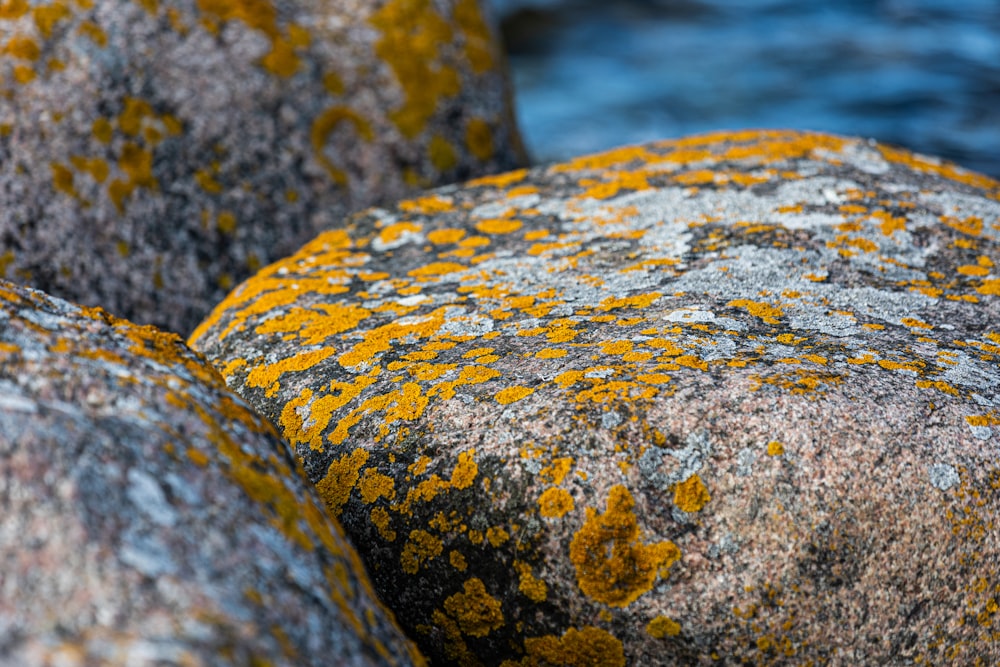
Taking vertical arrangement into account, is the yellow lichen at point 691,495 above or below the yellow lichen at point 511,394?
below

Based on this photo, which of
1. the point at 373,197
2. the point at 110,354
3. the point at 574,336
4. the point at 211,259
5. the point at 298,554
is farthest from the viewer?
the point at 373,197

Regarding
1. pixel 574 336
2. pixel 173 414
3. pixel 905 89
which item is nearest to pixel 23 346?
pixel 173 414

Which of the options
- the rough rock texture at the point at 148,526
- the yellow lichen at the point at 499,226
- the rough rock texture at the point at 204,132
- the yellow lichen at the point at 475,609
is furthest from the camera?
the rough rock texture at the point at 204,132

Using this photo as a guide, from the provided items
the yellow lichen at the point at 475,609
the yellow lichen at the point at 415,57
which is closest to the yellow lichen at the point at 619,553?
the yellow lichen at the point at 475,609

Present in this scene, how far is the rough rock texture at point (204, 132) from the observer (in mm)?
4879

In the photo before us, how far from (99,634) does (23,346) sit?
2.87 ft

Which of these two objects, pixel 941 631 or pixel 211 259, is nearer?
pixel 941 631

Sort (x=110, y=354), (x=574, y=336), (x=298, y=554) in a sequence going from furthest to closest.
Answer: (x=574, y=336) → (x=110, y=354) → (x=298, y=554)

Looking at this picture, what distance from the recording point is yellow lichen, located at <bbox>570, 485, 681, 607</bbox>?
246 centimetres

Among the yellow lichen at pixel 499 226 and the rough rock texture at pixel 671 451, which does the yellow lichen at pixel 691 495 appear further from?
the yellow lichen at pixel 499 226

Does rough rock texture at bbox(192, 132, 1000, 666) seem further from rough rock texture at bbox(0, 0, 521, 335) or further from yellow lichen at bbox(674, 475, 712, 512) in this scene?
rough rock texture at bbox(0, 0, 521, 335)

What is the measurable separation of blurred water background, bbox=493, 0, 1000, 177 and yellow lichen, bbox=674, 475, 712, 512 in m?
9.84

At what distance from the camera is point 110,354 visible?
216 centimetres

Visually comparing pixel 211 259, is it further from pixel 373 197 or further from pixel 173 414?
pixel 173 414
